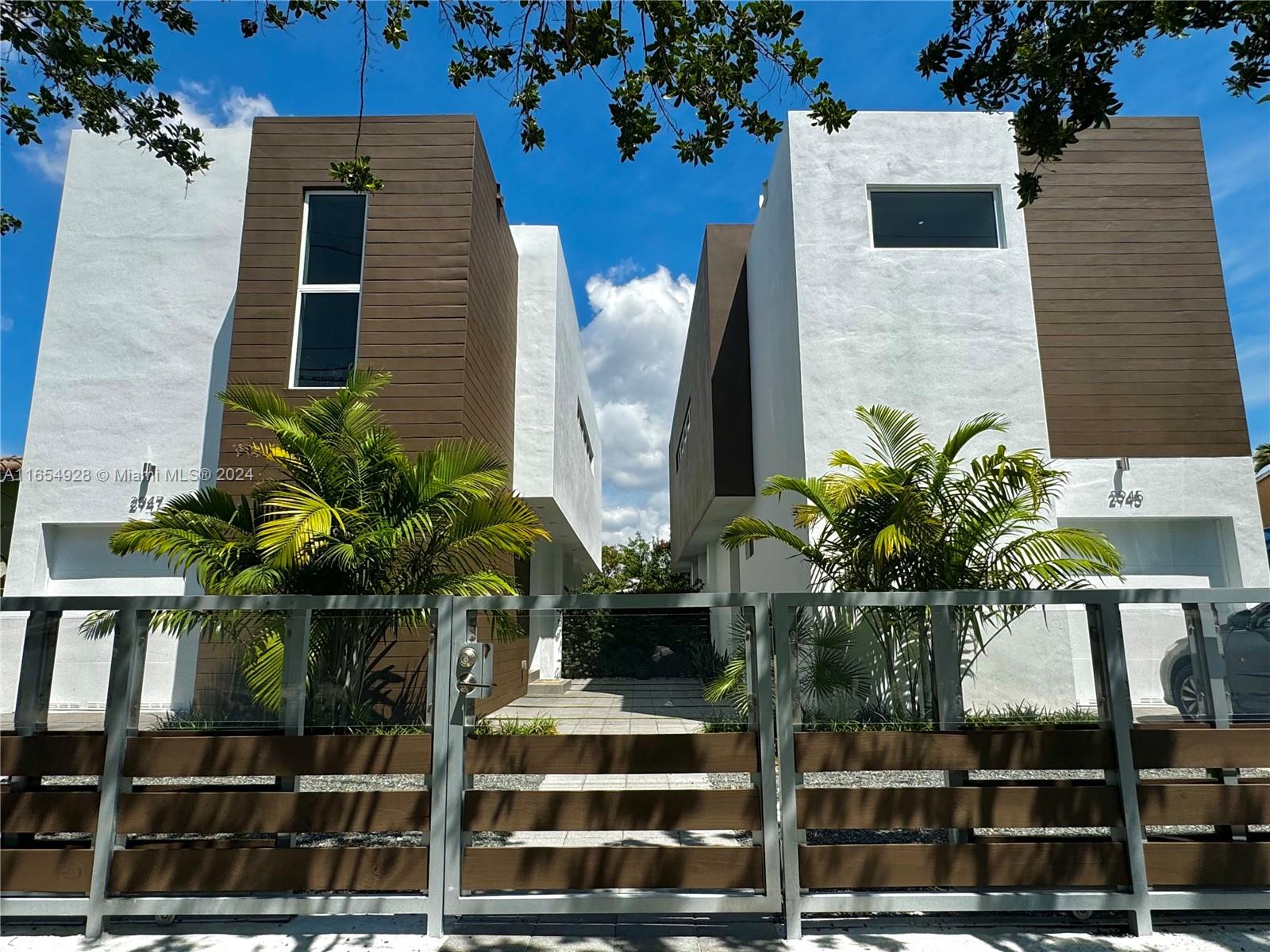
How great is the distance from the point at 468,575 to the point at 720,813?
2.99 metres

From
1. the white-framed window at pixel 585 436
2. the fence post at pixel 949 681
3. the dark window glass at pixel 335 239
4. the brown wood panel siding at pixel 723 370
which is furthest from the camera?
the white-framed window at pixel 585 436

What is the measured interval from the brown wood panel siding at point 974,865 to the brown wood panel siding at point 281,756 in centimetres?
192

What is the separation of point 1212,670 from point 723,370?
8.88 m

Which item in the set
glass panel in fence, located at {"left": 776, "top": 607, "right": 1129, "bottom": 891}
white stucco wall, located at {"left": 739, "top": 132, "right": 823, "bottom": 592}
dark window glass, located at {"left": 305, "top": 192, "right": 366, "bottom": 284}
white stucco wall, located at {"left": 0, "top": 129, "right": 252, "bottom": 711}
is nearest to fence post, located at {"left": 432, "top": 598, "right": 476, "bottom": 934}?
glass panel in fence, located at {"left": 776, "top": 607, "right": 1129, "bottom": 891}

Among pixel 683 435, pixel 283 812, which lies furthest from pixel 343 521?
pixel 683 435

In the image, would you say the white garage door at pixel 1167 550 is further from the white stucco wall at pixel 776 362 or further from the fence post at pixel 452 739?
the fence post at pixel 452 739

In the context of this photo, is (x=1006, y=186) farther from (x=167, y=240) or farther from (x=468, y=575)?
(x=167, y=240)

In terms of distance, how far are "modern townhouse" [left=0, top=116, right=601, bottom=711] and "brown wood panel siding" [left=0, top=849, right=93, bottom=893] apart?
5.44 metres

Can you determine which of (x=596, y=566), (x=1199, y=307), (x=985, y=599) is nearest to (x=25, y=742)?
(x=985, y=599)

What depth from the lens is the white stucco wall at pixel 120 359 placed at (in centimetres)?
901

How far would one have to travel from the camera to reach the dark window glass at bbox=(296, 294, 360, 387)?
28.6 feet

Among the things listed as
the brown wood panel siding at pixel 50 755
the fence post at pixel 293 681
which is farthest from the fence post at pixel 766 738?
the brown wood panel siding at pixel 50 755

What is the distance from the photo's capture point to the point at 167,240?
31.1 feet

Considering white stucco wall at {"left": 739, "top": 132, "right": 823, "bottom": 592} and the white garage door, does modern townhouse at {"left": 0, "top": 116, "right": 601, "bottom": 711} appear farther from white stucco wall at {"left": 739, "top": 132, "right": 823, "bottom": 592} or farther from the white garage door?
the white garage door
